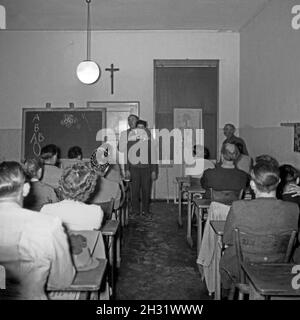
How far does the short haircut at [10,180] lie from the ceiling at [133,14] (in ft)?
15.3

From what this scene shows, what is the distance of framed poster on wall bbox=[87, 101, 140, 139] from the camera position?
26.0 feet

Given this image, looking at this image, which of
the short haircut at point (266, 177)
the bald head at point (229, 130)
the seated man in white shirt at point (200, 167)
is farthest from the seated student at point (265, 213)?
the bald head at point (229, 130)

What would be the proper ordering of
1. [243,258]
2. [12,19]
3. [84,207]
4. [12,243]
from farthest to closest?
1. [12,19]
2. [84,207]
3. [243,258]
4. [12,243]

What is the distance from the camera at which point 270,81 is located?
241 inches

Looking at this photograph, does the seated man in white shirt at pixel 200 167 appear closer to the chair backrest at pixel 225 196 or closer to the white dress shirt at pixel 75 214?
the chair backrest at pixel 225 196

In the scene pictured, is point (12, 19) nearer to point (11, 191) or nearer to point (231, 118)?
point (231, 118)

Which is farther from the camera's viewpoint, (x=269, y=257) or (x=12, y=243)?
(x=269, y=257)

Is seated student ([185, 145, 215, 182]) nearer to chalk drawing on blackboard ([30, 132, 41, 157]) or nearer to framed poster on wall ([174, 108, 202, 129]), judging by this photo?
framed poster on wall ([174, 108, 202, 129])

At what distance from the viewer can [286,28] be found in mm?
5441

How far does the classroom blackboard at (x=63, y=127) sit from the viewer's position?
7586mm

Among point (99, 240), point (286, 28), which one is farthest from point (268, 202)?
point (286, 28)

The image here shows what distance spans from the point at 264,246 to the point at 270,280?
547 millimetres

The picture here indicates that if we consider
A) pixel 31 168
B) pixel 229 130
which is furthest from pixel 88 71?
pixel 31 168

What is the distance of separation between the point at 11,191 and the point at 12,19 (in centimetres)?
582
